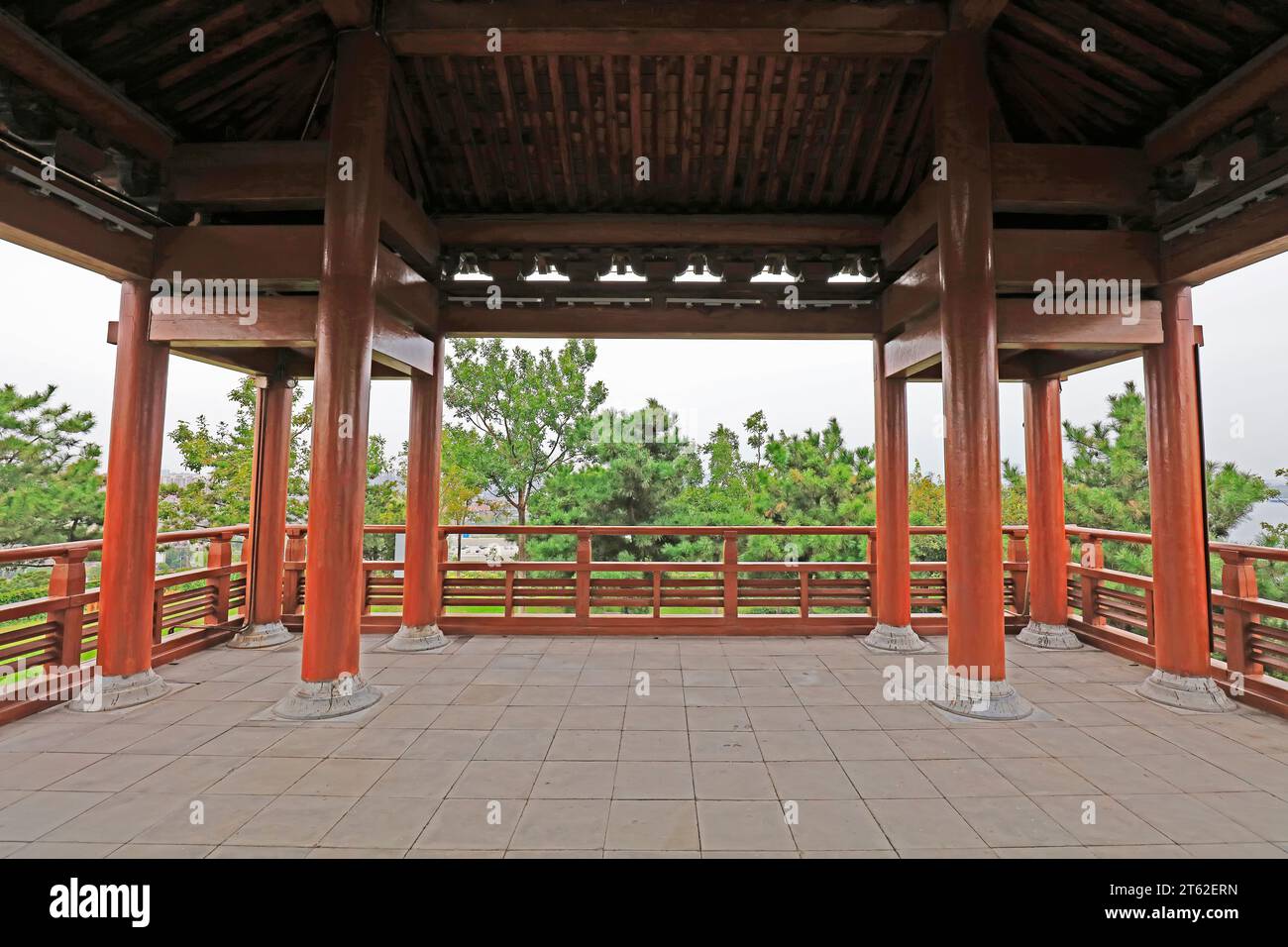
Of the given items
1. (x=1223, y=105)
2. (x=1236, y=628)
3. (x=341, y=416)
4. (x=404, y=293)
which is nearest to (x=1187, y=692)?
(x=1236, y=628)

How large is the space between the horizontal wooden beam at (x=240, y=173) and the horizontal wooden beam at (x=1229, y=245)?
649cm

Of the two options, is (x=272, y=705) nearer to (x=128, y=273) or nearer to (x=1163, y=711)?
(x=128, y=273)

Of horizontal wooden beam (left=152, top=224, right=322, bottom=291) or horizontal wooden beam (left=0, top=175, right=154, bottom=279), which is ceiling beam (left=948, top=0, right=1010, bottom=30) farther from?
horizontal wooden beam (left=0, top=175, right=154, bottom=279)

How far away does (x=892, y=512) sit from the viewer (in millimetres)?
5930

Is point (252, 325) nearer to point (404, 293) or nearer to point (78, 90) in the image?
point (404, 293)

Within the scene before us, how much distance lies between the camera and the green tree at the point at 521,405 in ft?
65.9

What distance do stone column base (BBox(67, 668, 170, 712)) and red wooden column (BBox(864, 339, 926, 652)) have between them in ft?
20.4

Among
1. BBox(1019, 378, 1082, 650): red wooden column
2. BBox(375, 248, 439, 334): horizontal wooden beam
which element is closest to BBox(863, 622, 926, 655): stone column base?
BBox(1019, 378, 1082, 650): red wooden column

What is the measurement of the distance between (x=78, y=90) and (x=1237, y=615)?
9031 millimetres

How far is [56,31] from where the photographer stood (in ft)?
11.5

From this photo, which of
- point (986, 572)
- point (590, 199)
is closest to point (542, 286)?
point (590, 199)

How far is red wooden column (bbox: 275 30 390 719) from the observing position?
3.97m

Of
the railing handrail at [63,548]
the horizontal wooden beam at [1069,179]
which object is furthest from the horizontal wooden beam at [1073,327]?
the railing handrail at [63,548]
